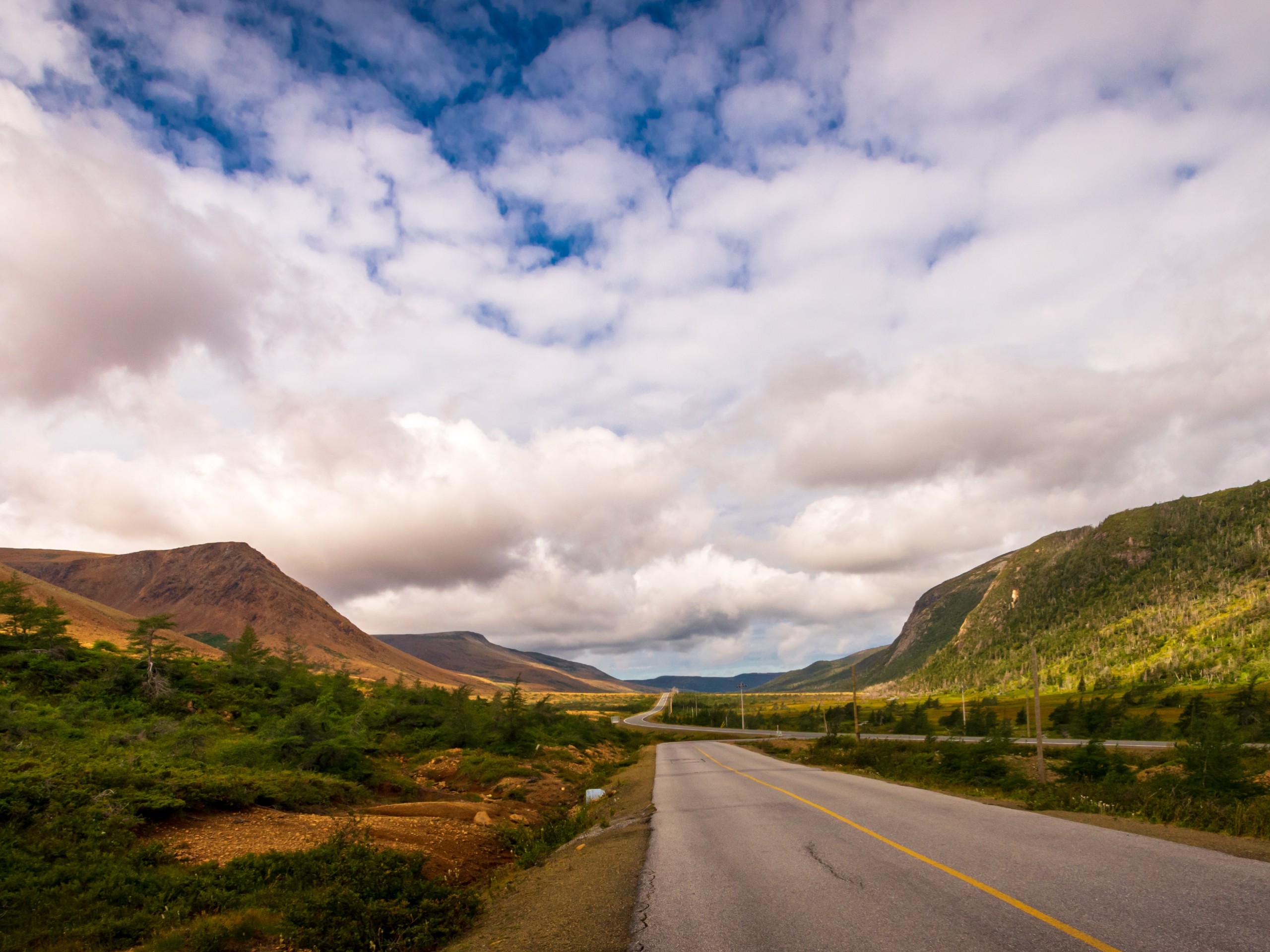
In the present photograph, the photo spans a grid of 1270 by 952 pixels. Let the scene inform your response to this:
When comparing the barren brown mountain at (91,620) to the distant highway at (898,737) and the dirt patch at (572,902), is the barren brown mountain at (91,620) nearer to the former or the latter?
the dirt patch at (572,902)

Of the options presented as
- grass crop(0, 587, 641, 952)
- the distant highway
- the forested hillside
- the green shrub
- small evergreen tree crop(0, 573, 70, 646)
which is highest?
the forested hillside

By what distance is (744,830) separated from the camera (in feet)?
44.5

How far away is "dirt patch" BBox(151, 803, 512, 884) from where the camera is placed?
1212cm

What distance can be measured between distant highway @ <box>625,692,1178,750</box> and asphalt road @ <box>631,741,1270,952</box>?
76.8 feet

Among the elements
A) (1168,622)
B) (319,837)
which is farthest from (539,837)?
(1168,622)

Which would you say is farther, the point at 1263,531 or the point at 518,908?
the point at 1263,531

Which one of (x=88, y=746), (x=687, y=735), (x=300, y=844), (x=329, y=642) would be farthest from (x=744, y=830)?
(x=329, y=642)

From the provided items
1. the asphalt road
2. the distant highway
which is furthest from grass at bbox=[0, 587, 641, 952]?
the distant highway

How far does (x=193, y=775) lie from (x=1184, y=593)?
220740 millimetres

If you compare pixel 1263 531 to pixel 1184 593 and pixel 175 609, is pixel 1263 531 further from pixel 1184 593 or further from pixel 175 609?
pixel 175 609

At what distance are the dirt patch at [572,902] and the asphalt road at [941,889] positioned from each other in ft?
1.26

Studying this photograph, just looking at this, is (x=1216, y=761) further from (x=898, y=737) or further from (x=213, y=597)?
(x=213, y=597)

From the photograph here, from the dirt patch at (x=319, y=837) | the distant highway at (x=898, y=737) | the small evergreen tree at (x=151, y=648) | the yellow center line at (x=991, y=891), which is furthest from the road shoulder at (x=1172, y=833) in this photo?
the small evergreen tree at (x=151, y=648)

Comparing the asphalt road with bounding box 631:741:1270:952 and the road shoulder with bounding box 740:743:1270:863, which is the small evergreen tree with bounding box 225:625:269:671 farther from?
the road shoulder with bounding box 740:743:1270:863
